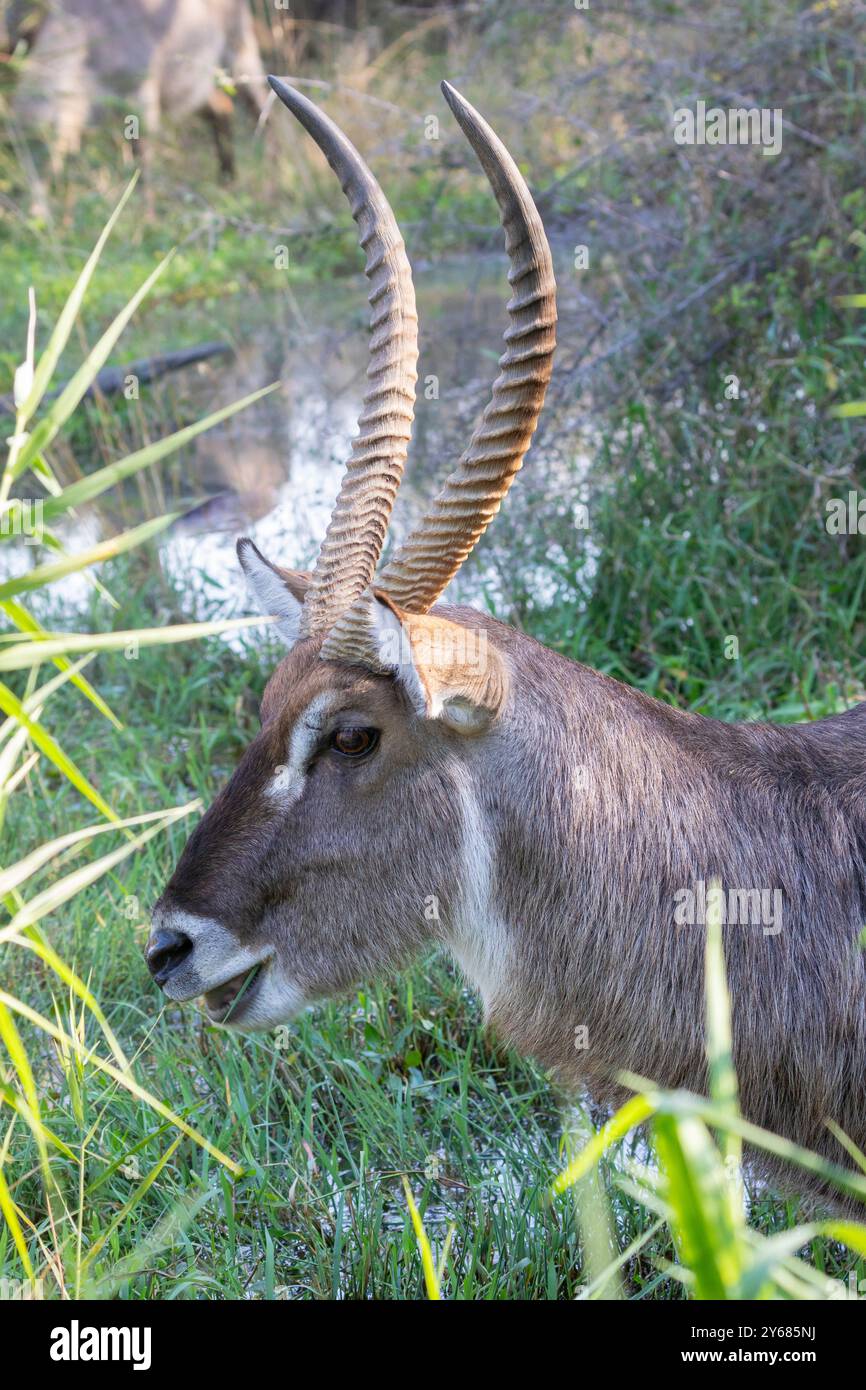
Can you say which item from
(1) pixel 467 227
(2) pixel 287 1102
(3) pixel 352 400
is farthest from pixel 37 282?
(2) pixel 287 1102

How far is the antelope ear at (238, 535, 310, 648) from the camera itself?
9.45ft

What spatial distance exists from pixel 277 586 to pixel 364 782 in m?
0.55

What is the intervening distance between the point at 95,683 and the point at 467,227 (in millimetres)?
2282

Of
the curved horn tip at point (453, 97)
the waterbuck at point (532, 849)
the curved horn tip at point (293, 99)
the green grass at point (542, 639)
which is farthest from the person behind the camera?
the curved horn tip at point (293, 99)

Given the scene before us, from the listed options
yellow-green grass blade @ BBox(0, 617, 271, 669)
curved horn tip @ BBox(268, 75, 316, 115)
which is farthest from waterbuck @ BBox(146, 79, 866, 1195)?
yellow-green grass blade @ BBox(0, 617, 271, 669)

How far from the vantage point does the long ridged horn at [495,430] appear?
2.50 m

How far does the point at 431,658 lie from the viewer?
2.30 m

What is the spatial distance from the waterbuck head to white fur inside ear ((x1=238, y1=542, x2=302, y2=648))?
21cm

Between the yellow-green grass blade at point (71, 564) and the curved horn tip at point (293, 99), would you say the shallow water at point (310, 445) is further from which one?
the yellow-green grass blade at point (71, 564)

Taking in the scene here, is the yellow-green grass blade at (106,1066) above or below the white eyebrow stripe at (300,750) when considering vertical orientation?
below

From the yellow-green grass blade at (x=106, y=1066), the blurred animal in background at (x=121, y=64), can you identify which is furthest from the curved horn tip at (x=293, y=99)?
the blurred animal in background at (x=121, y=64)

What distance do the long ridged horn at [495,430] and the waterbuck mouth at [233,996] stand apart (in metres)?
0.74

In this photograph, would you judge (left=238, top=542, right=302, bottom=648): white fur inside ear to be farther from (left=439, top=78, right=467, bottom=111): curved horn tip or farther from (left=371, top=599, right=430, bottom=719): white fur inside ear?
(left=439, top=78, right=467, bottom=111): curved horn tip

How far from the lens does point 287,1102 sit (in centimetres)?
317
